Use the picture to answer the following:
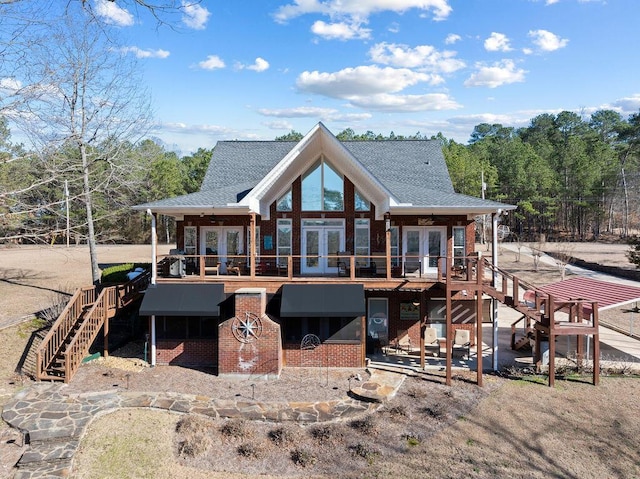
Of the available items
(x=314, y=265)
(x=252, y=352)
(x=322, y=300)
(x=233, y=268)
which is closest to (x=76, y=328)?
(x=233, y=268)

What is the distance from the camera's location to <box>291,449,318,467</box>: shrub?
9047 millimetres

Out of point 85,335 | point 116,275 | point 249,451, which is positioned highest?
point 116,275

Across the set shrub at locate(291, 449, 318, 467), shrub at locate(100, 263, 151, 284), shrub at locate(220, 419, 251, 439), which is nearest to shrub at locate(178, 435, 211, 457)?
shrub at locate(220, 419, 251, 439)

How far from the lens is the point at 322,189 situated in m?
17.2

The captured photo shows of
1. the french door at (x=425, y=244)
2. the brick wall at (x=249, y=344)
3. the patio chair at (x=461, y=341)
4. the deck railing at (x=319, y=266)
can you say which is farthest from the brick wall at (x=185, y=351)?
the patio chair at (x=461, y=341)

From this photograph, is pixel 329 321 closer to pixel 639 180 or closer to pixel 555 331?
pixel 555 331

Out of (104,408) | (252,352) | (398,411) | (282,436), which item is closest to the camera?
(282,436)

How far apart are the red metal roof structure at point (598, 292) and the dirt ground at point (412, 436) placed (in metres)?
2.73

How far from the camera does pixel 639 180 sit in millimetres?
56094

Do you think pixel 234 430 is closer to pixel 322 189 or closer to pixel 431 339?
pixel 431 339

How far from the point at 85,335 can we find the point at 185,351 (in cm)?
331

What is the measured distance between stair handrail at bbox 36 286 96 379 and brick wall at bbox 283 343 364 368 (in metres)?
7.37

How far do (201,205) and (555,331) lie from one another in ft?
41.0

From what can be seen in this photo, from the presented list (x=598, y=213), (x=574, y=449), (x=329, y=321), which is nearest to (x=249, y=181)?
(x=329, y=321)
